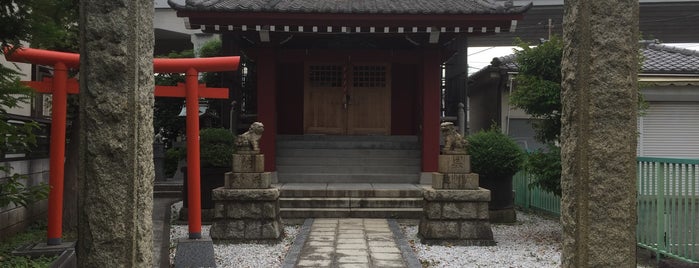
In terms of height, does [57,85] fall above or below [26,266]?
above

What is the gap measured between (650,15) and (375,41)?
18.8 meters

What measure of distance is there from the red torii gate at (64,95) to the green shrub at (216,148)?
2.68 metres

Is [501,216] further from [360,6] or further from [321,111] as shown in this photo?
[321,111]

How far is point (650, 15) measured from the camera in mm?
26109

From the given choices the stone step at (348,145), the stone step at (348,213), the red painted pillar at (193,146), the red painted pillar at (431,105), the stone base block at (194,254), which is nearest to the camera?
the stone base block at (194,254)

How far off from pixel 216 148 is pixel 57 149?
4365 millimetres

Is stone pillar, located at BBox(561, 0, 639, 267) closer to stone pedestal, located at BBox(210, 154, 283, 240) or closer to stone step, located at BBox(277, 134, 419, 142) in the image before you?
stone pedestal, located at BBox(210, 154, 283, 240)

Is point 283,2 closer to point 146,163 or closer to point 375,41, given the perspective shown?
point 375,41

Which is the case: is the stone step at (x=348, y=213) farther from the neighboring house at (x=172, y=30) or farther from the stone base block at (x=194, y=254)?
the neighboring house at (x=172, y=30)

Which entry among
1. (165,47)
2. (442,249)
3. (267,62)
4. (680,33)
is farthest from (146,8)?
(680,33)

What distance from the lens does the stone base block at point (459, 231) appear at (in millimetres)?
8391

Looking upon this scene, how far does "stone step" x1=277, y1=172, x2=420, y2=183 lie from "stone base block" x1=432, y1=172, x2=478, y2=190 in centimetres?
396

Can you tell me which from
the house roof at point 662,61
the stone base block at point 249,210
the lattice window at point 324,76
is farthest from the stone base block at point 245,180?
the house roof at point 662,61

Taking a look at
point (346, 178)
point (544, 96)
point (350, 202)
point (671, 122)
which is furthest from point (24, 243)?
point (671, 122)
